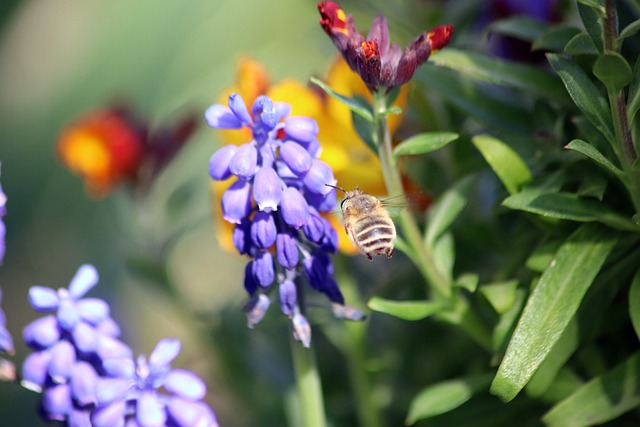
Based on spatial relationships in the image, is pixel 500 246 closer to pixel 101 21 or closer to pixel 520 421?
pixel 520 421

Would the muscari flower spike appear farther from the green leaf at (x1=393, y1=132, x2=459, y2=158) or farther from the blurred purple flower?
the blurred purple flower

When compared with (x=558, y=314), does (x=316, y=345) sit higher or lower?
higher

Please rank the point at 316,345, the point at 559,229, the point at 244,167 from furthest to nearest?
the point at 316,345 < the point at 559,229 < the point at 244,167

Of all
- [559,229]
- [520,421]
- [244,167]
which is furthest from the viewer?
[520,421]

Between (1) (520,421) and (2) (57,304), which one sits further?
(1) (520,421)

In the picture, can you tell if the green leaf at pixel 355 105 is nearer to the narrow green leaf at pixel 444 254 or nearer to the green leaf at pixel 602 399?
the narrow green leaf at pixel 444 254

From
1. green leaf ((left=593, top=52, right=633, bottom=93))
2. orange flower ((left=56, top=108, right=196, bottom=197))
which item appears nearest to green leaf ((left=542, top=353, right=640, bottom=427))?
green leaf ((left=593, top=52, right=633, bottom=93))

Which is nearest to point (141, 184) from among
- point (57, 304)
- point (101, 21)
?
point (57, 304)

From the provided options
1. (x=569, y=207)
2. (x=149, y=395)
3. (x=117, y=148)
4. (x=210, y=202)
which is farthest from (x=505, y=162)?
(x=210, y=202)
